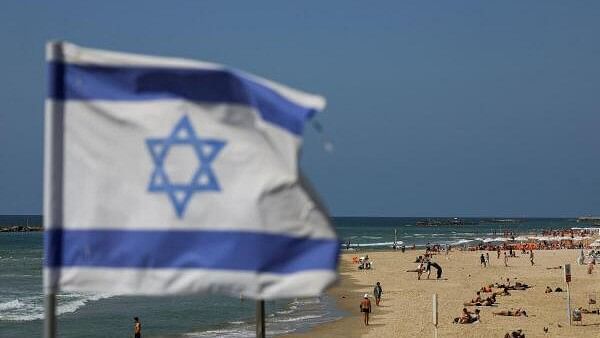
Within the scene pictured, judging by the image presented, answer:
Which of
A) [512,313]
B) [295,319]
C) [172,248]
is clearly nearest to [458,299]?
[512,313]

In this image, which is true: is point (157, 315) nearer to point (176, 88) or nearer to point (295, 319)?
point (295, 319)

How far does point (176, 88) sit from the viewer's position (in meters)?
4.96

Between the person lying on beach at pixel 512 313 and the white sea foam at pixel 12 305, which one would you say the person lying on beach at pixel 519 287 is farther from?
the white sea foam at pixel 12 305

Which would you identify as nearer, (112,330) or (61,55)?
(61,55)

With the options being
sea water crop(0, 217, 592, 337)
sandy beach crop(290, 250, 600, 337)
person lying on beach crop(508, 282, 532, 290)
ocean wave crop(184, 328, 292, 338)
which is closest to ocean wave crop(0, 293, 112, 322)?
sea water crop(0, 217, 592, 337)

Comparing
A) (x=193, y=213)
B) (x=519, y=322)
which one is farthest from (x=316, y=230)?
(x=519, y=322)

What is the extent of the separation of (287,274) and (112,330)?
2597cm

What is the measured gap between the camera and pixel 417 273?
50812 mm

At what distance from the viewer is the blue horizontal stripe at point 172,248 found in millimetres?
4914

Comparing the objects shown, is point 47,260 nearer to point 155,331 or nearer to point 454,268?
point 155,331

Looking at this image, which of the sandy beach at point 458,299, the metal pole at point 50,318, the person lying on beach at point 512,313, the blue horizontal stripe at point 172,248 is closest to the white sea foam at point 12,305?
the sandy beach at point 458,299

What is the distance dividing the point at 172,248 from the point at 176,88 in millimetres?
957

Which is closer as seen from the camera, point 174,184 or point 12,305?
point 174,184

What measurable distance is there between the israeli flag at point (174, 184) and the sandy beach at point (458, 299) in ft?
69.0
